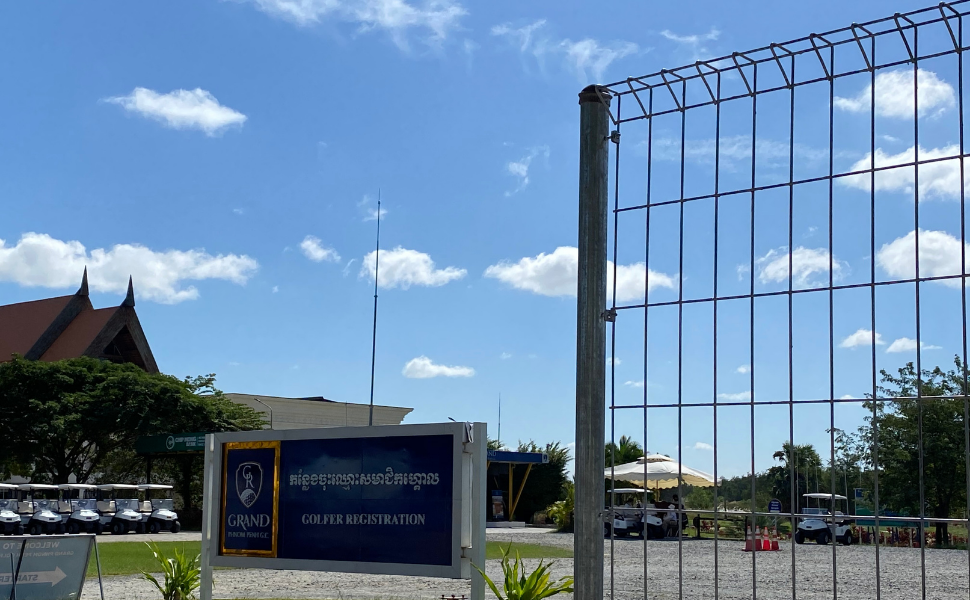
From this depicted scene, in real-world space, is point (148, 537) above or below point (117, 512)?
below

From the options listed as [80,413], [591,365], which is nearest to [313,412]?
[80,413]

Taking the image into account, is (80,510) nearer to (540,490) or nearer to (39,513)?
(39,513)

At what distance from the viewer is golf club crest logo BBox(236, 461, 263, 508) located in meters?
10.5

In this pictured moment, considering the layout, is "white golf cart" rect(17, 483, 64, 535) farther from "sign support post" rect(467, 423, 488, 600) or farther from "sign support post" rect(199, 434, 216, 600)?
"sign support post" rect(467, 423, 488, 600)

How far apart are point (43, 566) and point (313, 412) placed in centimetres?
5232

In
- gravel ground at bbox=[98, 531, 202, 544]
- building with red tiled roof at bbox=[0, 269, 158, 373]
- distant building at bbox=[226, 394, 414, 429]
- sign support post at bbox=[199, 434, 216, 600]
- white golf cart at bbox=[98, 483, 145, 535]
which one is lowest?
gravel ground at bbox=[98, 531, 202, 544]

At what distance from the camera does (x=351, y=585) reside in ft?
54.2

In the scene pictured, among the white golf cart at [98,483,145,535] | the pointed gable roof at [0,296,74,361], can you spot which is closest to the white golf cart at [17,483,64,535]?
the white golf cart at [98,483,145,535]

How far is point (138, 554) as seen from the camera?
22.9 m

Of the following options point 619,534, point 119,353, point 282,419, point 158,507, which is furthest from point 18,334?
point 619,534

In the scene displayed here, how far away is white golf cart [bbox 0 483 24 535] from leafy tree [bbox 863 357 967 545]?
30.0m

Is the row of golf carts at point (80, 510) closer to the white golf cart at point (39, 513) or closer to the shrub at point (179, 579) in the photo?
the white golf cart at point (39, 513)

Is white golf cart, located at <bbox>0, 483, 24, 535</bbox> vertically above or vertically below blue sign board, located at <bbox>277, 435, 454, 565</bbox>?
below

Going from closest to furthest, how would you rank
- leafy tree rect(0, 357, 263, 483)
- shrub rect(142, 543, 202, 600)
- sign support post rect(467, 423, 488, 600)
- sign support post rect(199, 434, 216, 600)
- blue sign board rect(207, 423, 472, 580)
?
sign support post rect(467, 423, 488, 600), blue sign board rect(207, 423, 472, 580), sign support post rect(199, 434, 216, 600), shrub rect(142, 543, 202, 600), leafy tree rect(0, 357, 263, 483)
